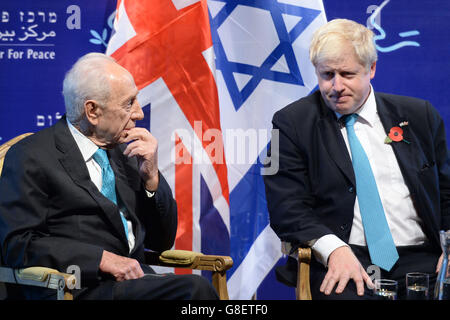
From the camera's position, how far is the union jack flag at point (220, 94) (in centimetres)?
327

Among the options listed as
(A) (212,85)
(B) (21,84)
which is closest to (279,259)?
(A) (212,85)

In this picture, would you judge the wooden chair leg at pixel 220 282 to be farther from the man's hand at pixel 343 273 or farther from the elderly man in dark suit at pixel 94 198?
Result: the man's hand at pixel 343 273

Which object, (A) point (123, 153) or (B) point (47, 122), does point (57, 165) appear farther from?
(B) point (47, 122)

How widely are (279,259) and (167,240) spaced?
113cm

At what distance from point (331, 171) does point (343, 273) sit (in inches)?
17.4

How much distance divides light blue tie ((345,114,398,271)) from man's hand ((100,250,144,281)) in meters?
0.93

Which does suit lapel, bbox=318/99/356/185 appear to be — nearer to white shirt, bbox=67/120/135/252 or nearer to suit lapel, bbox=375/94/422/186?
suit lapel, bbox=375/94/422/186

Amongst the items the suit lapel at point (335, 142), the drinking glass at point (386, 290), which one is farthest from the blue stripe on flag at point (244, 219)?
the drinking glass at point (386, 290)

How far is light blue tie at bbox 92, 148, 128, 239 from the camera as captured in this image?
2471mm

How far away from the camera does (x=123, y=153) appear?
104 inches

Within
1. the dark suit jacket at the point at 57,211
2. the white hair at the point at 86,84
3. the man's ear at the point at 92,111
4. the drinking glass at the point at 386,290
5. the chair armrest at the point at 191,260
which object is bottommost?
the drinking glass at the point at 386,290

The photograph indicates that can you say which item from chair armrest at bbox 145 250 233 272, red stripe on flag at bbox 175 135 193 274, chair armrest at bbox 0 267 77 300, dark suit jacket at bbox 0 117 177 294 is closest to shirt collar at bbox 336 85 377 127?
chair armrest at bbox 145 250 233 272

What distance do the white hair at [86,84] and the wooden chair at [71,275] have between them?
1.63 ft

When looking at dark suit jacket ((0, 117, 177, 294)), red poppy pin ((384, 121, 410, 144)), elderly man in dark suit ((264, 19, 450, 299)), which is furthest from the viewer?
red poppy pin ((384, 121, 410, 144))
